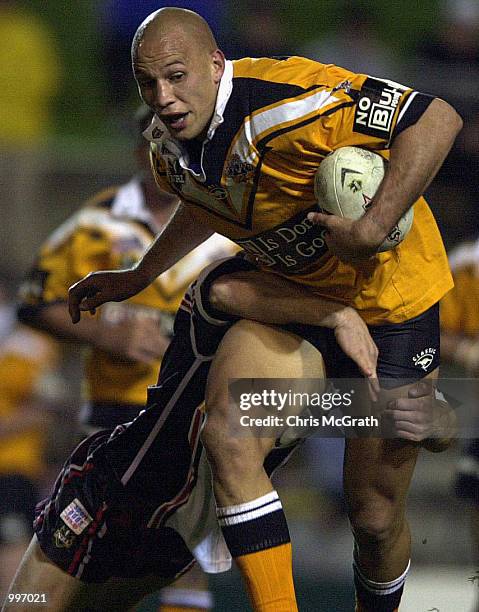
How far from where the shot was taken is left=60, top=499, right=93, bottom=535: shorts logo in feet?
10.3

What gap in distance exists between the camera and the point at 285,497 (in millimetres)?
4137

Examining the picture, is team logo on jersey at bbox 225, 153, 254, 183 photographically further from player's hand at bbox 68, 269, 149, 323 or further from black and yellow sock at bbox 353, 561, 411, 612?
black and yellow sock at bbox 353, 561, 411, 612

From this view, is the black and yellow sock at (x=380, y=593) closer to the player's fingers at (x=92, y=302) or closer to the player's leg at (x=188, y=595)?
the player's fingers at (x=92, y=302)

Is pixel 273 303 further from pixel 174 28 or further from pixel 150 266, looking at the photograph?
pixel 174 28

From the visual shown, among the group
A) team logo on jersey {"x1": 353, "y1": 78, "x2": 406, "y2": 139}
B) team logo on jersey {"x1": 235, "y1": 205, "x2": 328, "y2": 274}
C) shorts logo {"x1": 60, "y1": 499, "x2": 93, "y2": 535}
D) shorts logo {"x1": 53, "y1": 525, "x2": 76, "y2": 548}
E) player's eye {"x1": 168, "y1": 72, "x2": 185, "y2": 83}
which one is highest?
player's eye {"x1": 168, "y1": 72, "x2": 185, "y2": 83}

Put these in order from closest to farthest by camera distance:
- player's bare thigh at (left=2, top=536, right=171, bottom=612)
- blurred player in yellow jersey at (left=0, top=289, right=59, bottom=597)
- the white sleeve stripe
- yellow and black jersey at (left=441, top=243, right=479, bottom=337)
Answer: the white sleeve stripe < player's bare thigh at (left=2, top=536, right=171, bottom=612) < blurred player in yellow jersey at (left=0, top=289, right=59, bottom=597) < yellow and black jersey at (left=441, top=243, right=479, bottom=337)

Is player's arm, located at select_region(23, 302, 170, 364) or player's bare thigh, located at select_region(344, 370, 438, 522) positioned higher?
player's bare thigh, located at select_region(344, 370, 438, 522)

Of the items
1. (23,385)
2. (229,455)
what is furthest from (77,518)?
(23,385)

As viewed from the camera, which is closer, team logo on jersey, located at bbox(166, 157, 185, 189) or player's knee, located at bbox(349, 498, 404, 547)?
team logo on jersey, located at bbox(166, 157, 185, 189)

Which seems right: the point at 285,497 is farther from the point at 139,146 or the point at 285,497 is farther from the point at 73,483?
the point at 139,146

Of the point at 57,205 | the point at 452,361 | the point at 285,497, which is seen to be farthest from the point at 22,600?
the point at 57,205

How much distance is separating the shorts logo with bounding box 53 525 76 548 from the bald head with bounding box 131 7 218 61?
1.21 m

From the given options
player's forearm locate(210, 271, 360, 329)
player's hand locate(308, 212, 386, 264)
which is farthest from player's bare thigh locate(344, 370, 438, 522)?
player's hand locate(308, 212, 386, 264)

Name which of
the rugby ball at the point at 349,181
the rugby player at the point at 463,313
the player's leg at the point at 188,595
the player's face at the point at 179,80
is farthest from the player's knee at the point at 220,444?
the rugby player at the point at 463,313
